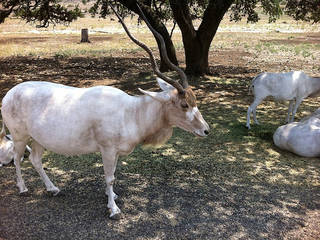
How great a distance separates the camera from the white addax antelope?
4.29 metres

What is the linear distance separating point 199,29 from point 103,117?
26.9ft

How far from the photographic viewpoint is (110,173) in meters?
4.49

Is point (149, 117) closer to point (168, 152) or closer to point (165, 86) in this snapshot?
point (165, 86)

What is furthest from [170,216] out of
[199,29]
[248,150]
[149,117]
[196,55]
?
[199,29]

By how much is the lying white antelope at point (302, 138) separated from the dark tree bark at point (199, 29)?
5.45 metres

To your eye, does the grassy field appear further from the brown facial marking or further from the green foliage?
the green foliage

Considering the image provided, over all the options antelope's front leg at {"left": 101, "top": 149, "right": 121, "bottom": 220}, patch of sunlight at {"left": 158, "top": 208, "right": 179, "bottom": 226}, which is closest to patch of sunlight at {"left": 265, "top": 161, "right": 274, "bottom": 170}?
patch of sunlight at {"left": 158, "top": 208, "right": 179, "bottom": 226}

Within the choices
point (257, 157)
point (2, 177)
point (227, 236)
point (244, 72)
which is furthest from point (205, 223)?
point (244, 72)

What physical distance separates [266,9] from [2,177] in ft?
35.6

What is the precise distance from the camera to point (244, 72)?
1360 cm

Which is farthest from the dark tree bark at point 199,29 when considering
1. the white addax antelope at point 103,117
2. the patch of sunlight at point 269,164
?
the white addax antelope at point 103,117

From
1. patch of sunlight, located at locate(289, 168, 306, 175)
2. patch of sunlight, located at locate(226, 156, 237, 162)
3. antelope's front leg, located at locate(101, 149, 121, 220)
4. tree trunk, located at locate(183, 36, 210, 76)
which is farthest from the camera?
tree trunk, located at locate(183, 36, 210, 76)

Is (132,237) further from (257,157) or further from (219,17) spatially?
(219,17)

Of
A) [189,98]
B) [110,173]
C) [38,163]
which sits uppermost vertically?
[189,98]
